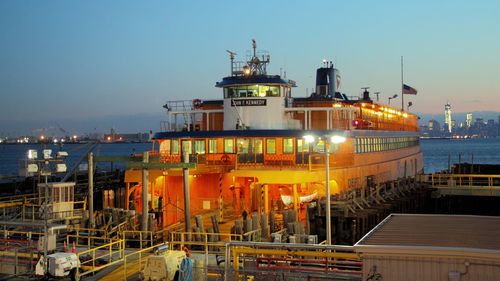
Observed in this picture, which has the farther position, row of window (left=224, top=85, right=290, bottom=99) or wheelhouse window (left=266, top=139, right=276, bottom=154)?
row of window (left=224, top=85, right=290, bottom=99)

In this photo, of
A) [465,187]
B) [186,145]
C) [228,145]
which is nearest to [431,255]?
[228,145]

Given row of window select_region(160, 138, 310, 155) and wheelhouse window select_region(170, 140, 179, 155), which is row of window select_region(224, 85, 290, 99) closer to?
row of window select_region(160, 138, 310, 155)

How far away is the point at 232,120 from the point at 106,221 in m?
11.7

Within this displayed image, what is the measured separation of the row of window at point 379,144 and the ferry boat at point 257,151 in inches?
5.5

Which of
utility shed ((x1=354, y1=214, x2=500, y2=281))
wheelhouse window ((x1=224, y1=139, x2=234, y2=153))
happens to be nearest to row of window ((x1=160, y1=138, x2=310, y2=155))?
wheelhouse window ((x1=224, y1=139, x2=234, y2=153))

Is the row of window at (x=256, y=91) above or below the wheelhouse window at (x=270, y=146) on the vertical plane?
above

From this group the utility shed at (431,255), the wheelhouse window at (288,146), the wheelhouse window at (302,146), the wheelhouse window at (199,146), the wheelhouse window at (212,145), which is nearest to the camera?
the utility shed at (431,255)

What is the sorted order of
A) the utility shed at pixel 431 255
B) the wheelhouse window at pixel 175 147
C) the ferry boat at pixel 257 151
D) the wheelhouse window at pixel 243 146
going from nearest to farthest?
the utility shed at pixel 431 255
the ferry boat at pixel 257 151
the wheelhouse window at pixel 243 146
the wheelhouse window at pixel 175 147

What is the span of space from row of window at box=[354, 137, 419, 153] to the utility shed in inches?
986

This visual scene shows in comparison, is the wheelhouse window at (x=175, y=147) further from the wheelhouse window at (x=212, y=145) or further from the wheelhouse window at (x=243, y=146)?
the wheelhouse window at (x=243, y=146)

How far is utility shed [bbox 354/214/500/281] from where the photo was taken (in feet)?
39.5

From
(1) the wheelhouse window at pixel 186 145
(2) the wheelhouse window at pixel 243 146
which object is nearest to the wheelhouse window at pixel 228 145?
(2) the wheelhouse window at pixel 243 146

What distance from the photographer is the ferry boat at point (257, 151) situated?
105 ft

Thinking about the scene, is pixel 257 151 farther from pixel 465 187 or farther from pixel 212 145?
pixel 465 187
